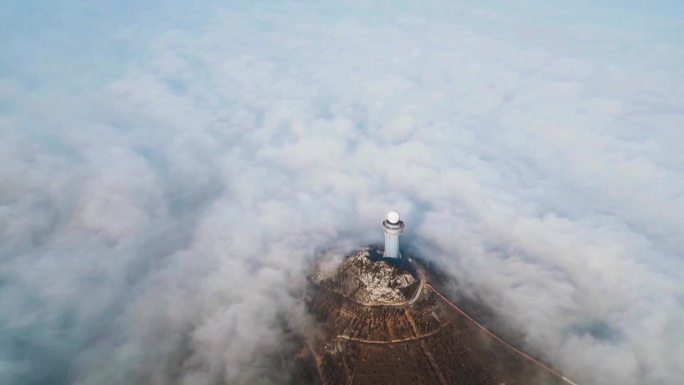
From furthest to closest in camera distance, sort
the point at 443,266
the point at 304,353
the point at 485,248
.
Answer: the point at 485,248, the point at 443,266, the point at 304,353

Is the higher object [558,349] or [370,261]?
[370,261]

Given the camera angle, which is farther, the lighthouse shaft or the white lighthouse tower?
the white lighthouse tower

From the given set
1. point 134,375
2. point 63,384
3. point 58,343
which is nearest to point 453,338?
point 134,375

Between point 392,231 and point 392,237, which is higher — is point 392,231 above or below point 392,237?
above

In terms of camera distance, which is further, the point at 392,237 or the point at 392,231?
the point at 392,237

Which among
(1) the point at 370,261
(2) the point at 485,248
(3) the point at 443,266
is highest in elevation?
(1) the point at 370,261

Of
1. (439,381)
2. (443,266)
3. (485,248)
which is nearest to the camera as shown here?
(439,381)

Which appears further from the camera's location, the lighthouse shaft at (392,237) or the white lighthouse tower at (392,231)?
the white lighthouse tower at (392,231)

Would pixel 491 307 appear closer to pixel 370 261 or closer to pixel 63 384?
pixel 370 261
